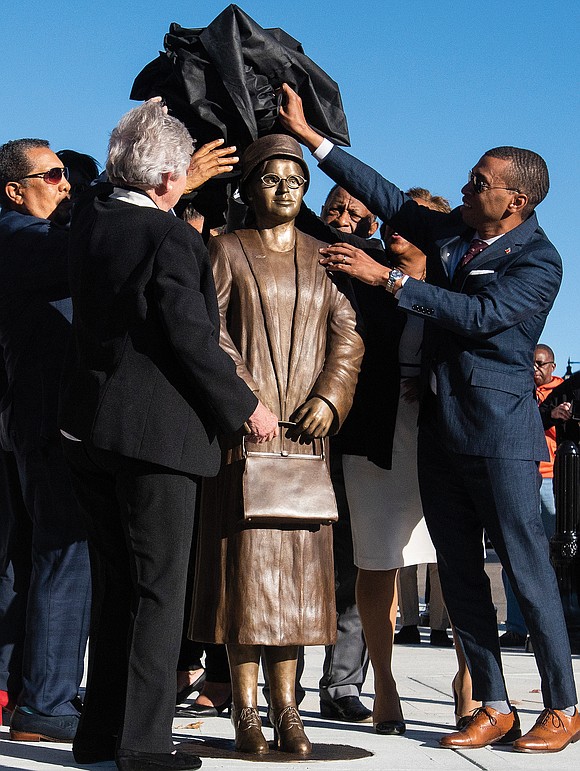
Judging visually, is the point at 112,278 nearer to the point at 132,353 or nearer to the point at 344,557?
the point at 132,353

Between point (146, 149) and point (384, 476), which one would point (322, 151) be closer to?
point (146, 149)

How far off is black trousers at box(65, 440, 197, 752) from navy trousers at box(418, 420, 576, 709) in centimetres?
132

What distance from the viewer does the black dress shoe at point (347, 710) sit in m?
5.33

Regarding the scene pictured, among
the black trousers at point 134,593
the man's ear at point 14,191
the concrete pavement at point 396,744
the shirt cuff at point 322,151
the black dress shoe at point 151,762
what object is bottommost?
the concrete pavement at point 396,744

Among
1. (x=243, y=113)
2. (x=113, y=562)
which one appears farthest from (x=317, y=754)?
(x=243, y=113)

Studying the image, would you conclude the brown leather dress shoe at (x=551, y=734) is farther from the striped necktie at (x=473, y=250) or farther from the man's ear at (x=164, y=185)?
the man's ear at (x=164, y=185)

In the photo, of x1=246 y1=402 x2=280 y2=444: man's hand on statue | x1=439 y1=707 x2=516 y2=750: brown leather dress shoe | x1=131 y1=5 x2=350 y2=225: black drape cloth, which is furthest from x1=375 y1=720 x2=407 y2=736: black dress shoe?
x1=131 y1=5 x2=350 y2=225: black drape cloth

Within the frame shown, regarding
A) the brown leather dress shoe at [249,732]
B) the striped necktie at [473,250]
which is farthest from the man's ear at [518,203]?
the brown leather dress shoe at [249,732]

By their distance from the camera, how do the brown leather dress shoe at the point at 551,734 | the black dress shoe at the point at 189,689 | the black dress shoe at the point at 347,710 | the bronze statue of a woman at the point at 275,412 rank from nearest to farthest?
→ the bronze statue of a woman at the point at 275,412, the brown leather dress shoe at the point at 551,734, the black dress shoe at the point at 347,710, the black dress shoe at the point at 189,689

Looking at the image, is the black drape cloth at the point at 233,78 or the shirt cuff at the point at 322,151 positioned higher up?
the black drape cloth at the point at 233,78

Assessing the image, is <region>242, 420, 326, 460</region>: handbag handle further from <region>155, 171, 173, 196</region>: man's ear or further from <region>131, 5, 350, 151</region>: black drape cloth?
<region>131, 5, 350, 151</region>: black drape cloth

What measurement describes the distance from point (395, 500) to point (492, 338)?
901 millimetres

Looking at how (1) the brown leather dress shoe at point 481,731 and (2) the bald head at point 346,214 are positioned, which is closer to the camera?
(1) the brown leather dress shoe at point 481,731

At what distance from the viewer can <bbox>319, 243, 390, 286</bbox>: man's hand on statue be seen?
4.71 meters
